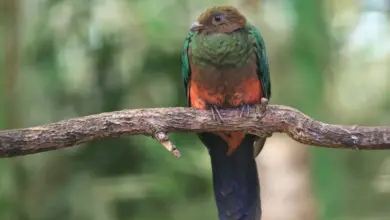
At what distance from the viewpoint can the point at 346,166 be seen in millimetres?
4605

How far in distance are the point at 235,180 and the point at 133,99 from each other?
150 cm

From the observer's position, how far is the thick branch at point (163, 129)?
2.13 meters

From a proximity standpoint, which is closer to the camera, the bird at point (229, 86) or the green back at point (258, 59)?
the bird at point (229, 86)

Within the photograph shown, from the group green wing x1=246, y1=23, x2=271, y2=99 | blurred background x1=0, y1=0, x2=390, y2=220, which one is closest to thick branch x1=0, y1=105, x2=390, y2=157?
green wing x1=246, y1=23, x2=271, y2=99

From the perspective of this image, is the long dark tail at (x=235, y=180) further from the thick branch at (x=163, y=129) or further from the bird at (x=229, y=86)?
the thick branch at (x=163, y=129)

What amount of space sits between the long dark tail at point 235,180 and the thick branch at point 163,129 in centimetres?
56

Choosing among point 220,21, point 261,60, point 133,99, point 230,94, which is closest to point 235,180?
point 230,94

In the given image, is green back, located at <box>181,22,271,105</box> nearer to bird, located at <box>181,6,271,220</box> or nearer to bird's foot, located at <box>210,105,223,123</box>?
bird, located at <box>181,6,271,220</box>

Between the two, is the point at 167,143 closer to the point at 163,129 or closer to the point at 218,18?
the point at 163,129

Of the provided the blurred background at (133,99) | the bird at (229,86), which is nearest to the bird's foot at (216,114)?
the bird at (229,86)

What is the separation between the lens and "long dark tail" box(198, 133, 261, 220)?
113 inches

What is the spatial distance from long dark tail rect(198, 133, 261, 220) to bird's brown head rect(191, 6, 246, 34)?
1.84ft

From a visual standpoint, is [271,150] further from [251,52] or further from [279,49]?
[251,52]

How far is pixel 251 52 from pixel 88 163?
192cm
